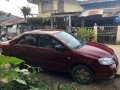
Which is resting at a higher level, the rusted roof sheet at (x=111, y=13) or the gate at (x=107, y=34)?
the rusted roof sheet at (x=111, y=13)

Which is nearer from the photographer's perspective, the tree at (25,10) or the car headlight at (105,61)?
the car headlight at (105,61)

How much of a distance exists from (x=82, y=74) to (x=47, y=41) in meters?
1.60

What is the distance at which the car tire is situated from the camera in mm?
6945

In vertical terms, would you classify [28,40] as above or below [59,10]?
below

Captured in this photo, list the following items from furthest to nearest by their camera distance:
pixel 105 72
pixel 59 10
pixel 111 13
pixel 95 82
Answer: pixel 59 10, pixel 111 13, pixel 95 82, pixel 105 72

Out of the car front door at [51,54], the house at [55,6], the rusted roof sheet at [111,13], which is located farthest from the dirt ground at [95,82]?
the house at [55,6]

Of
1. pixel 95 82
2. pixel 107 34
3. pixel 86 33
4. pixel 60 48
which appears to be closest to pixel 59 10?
pixel 86 33

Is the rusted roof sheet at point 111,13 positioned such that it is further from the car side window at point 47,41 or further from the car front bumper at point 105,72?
the car front bumper at point 105,72

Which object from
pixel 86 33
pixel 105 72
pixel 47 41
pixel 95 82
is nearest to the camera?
pixel 105 72

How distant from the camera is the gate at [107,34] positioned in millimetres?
16156

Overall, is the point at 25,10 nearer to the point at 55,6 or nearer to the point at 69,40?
the point at 55,6

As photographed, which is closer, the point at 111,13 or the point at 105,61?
the point at 105,61

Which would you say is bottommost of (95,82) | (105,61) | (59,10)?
(95,82)

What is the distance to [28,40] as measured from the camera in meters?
8.05
